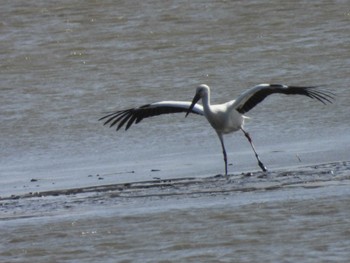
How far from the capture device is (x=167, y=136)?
14.3m

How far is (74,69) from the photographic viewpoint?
734 inches

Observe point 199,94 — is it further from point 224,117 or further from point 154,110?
point 154,110

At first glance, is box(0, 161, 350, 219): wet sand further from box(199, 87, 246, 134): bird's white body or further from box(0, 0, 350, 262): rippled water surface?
box(199, 87, 246, 134): bird's white body

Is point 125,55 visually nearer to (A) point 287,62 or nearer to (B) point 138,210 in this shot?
(A) point 287,62

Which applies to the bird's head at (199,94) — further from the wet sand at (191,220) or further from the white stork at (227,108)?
the wet sand at (191,220)

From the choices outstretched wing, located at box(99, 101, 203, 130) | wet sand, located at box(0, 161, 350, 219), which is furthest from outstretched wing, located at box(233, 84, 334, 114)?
wet sand, located at box(0, 161, 350, 219)

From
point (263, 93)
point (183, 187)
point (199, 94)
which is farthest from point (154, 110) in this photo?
point (183, 187)

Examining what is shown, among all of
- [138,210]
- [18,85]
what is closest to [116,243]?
[138,210]

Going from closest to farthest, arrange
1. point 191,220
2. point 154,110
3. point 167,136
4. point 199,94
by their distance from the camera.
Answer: point 191,220, point 199,94, point 154,110, point 167,136

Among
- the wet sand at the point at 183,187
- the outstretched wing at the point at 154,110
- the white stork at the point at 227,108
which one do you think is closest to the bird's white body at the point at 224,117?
the white stork at the point at 227,108

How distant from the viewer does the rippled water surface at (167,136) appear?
9.01m

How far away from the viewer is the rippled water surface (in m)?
9.01

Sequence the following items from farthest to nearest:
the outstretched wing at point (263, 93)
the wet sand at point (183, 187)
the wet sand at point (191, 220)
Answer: the outstretched wing at point (263, 93) < the wet sand at point (183, 187) < the wet sand at point (191, 220)

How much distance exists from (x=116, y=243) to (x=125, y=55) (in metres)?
10.4
